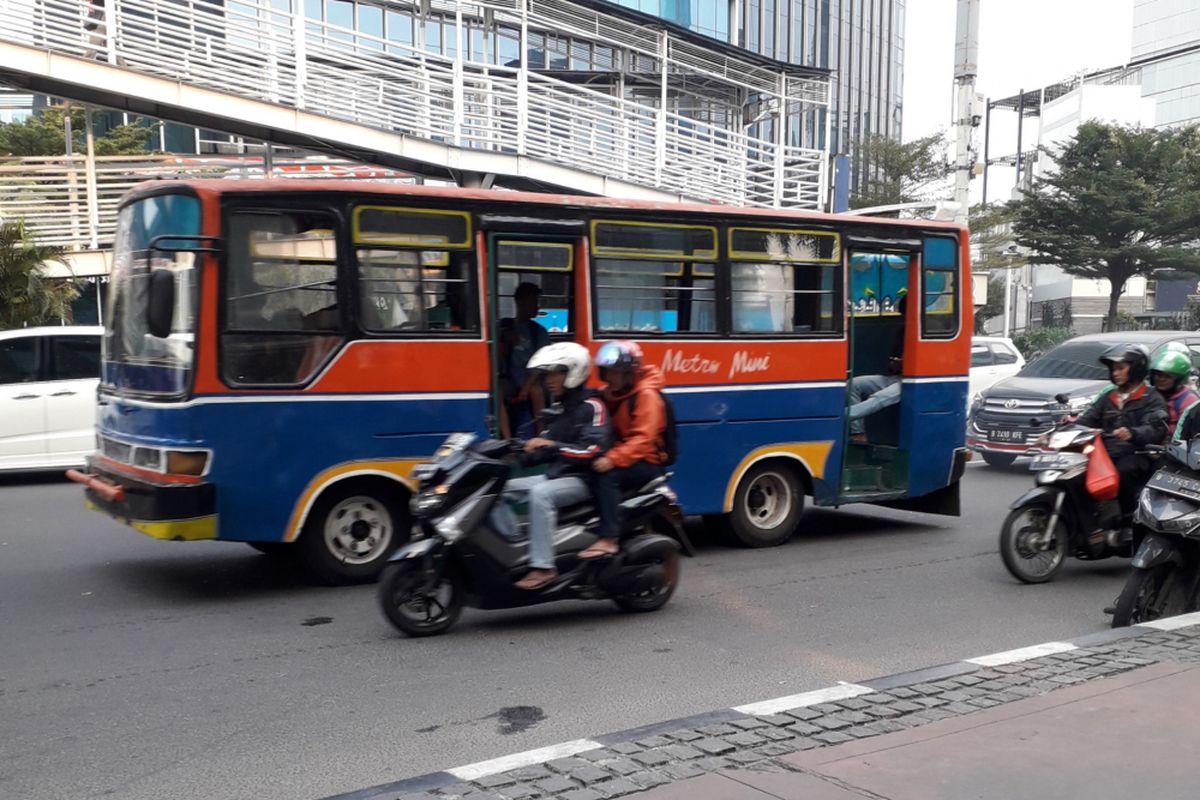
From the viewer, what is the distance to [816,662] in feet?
21.0

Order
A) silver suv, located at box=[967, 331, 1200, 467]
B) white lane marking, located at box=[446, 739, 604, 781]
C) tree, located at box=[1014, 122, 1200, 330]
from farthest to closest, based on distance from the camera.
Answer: tree, located at box=[1014, 122, 1200, 330]
silver suv, located at box=[967, 331, 1200, 467]
white lane marking, located at box=[446, 739, 604, 781]

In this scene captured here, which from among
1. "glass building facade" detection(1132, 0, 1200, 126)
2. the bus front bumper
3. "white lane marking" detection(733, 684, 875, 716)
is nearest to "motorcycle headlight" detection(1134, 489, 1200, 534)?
"white lane marking" detection(733, 684, 875, 716)

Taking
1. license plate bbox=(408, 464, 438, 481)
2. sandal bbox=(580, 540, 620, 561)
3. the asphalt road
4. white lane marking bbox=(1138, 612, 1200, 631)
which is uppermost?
license plate bbox=(408, 464, 438, 481)

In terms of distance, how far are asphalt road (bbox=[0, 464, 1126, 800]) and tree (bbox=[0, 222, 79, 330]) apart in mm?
9075

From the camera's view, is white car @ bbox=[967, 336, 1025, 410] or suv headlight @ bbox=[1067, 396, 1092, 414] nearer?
suv headlight @ bbox=[1067, 396, 1092, 414]

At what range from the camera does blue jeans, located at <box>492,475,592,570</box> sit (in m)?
6.76

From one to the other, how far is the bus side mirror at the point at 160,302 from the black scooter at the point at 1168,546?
5.96 metres

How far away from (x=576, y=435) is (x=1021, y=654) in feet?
8.89

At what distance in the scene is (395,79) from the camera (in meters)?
21.1

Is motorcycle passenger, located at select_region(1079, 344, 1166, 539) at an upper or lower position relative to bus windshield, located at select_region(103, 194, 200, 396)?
lower

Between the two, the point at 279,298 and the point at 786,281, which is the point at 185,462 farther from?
the point at 786,281

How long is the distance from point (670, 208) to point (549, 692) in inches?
181

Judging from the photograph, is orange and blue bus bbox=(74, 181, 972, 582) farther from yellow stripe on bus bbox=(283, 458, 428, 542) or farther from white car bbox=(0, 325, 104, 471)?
white car bbox=(0, 325, 104, 471)

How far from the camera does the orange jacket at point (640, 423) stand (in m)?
7.03
